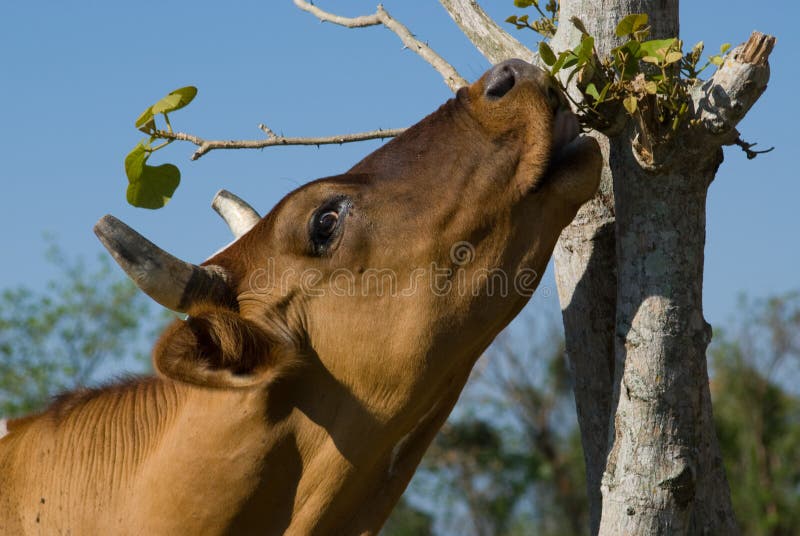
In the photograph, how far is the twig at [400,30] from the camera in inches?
212

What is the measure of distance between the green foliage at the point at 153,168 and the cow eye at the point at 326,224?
96cm

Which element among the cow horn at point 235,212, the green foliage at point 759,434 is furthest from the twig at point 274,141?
the green foliage at point 759,434

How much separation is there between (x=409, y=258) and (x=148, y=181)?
1.52 m

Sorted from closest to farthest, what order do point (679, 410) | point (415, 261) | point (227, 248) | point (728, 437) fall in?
point (679, 410), point (415, 261), point (227, 248), point (728, 437)

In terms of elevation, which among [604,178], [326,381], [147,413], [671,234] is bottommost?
[147,413]

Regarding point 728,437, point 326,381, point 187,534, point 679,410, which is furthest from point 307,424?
point 728,437

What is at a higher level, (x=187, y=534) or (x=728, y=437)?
(x=728, y=437)

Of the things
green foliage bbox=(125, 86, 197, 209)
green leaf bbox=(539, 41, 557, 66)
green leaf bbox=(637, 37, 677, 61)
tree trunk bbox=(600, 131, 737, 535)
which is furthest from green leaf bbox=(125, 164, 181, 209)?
green leaf bbox=(637, 37, 677, 61)

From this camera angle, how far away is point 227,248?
4316 millimetres

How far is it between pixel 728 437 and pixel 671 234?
74.9 feet

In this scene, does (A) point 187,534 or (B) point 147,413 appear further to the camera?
(B) point 147,413

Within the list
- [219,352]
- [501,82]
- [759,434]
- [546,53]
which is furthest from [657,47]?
[759,434]

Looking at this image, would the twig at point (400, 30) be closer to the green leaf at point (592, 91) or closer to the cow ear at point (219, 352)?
the green leaf at point (592, 91)

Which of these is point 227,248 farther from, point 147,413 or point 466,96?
point 466,96
